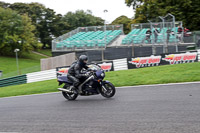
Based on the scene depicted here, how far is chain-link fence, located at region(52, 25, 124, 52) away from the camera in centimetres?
2698

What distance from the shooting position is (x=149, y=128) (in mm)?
5102

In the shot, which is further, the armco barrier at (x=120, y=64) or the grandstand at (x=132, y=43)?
the grandstand at (x=132, y=43)

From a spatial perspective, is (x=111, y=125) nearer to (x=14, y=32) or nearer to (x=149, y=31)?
(x=149, y=31)

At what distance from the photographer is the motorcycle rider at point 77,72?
9.05 metres

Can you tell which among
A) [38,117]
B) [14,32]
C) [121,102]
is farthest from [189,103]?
[14,32]

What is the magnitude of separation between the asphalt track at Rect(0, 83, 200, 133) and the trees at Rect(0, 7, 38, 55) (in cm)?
5121

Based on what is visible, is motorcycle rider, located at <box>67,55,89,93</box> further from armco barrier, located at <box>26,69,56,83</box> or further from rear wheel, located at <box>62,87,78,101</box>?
armco barrier, located at <box>26,69,56,83</box>

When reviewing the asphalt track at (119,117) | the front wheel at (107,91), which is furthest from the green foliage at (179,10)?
the front wheel at (107,91)

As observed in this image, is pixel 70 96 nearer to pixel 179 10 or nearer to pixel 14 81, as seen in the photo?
pixel 14 81

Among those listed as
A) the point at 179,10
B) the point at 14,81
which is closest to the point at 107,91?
the point at 14,81

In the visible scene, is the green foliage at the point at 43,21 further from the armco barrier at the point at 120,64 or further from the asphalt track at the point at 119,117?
the asphalt track at the point at 119,117

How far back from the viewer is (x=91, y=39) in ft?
98.9

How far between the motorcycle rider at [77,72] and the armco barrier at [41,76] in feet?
39.0

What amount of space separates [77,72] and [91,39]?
69.8ft
